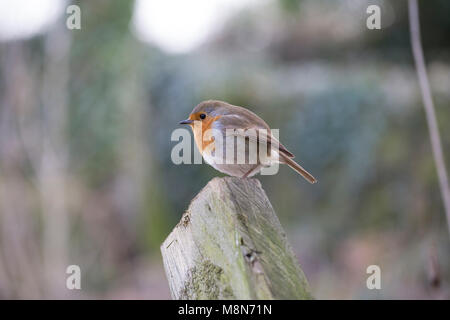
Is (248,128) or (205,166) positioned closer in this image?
(248,128)

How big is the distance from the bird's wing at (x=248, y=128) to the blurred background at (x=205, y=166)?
2895 mm

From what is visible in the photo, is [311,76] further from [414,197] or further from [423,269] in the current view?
[423,269]

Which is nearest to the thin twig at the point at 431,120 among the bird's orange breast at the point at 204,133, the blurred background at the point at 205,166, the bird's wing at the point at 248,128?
the bird's wing at the point at 248,128

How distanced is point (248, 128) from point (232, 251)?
196cm

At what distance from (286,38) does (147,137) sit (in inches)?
136

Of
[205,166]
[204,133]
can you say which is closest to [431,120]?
[204,133]

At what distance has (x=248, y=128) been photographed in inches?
121

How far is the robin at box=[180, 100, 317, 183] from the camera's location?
9.76 ft

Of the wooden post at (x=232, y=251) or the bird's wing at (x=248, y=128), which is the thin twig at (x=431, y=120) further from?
the bird's wing at (x=248, y=128)

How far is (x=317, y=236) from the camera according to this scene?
25.1 feet

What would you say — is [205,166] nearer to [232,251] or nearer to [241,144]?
[241,144]

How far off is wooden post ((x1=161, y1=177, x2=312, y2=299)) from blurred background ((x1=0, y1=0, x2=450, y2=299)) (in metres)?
4.26

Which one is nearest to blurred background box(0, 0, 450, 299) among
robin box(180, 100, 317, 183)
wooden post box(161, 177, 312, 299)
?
robin box(180, 100, 317, 183)

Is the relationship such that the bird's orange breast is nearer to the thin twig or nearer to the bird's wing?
the bird's wing
